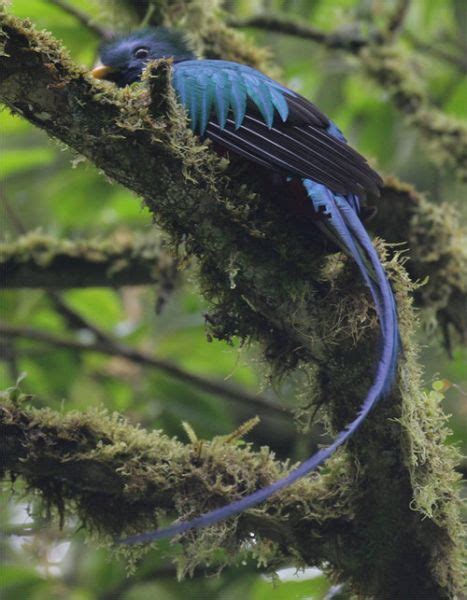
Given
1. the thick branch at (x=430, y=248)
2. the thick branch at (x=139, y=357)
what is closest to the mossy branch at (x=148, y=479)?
the thick branch at (x=430, y=248)

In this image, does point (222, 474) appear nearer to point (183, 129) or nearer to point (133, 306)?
point (183, 129)

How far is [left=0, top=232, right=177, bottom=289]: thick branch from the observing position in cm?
472

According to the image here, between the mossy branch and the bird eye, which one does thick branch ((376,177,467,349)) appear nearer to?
the bird eye

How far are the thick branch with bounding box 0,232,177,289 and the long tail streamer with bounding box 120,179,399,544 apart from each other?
1.85 m

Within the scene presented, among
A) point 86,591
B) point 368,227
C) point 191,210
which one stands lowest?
point 86,591

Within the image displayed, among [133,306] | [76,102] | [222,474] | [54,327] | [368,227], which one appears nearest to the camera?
[76,102]

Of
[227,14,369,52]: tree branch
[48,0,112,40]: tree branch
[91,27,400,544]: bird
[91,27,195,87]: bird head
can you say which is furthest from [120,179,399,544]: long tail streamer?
[227,14,369,52]: tree branch

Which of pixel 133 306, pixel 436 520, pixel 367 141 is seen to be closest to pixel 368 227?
pixel 367 141

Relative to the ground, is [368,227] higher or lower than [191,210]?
higher

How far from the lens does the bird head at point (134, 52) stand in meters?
4.18

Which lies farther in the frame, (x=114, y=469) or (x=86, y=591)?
(x=86, y=591)

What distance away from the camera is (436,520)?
2689 millimetres

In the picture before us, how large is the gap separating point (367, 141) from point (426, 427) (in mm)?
3517

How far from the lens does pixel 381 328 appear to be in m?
2.64
